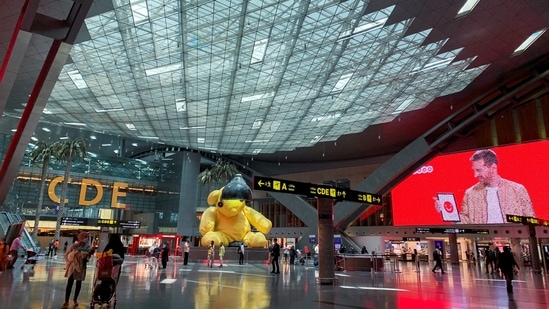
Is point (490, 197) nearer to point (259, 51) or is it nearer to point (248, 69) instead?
point (248, 69)

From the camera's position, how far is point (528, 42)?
2391 cm

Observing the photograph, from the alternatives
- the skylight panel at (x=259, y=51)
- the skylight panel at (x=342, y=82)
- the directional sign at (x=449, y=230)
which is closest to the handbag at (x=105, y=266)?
the skylight panel at (x=259, y=51)

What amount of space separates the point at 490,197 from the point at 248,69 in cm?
2617

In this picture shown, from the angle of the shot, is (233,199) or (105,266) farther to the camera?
(233,199)

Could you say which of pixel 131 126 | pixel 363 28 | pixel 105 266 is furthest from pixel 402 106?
pixel 105 266

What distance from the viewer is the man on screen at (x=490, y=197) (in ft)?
109

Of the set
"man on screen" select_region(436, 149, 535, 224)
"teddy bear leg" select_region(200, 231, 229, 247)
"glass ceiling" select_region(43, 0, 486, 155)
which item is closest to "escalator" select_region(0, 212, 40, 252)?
"glass ceiling" select_region(43, 0, 486, 155)

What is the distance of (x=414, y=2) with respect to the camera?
18125 mm

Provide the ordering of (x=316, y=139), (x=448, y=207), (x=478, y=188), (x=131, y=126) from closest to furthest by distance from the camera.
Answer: (x=478, y=188) < (x=448, y=207) < (x=131, y=126) < (x=316, y=139)

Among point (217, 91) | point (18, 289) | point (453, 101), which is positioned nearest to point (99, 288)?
point (18, 289)

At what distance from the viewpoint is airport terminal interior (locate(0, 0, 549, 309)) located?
11367 millimetres

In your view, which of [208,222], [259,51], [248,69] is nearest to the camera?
[259,51]

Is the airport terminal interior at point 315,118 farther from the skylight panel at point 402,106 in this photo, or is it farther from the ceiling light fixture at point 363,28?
the skylight panel at point 402,106

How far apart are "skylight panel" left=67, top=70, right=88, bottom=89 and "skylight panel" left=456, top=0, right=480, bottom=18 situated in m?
24.1
